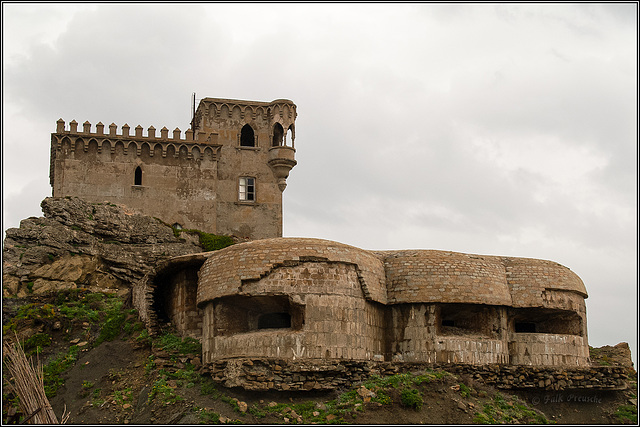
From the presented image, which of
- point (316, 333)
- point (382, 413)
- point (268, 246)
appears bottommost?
point (382, 413)

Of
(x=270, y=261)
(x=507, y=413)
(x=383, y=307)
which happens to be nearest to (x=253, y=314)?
(x=270, y=261)

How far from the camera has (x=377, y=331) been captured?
29188 millimetres

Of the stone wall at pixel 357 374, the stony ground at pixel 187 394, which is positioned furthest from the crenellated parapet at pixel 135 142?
the stone wall at pixel 357 374

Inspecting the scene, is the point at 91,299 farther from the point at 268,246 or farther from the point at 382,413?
the point at 382,413

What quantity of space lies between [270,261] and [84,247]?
1214 centimetres

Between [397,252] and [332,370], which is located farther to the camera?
[397,252]

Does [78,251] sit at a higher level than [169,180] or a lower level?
lower

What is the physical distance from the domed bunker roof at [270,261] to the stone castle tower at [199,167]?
14.7 metres

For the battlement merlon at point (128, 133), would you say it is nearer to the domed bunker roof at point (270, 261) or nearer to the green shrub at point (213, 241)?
the green shrub at point (213, 241)

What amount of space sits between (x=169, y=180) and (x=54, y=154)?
5322 millimetres

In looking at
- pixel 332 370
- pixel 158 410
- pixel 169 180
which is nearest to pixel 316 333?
pixel 332 370

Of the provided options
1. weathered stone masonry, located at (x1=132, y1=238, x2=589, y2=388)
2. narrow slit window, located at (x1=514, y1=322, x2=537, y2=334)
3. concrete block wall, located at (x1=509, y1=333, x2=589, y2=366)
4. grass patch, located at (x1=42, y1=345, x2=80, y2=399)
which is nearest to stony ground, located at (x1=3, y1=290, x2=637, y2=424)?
grass patch, located at (x1=42, y1=345, x2=80, y2=399)

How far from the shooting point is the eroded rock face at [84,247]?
35219 mm

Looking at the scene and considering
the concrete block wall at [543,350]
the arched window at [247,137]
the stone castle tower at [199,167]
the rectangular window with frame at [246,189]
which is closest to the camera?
the concrete block wall at [543,350]
